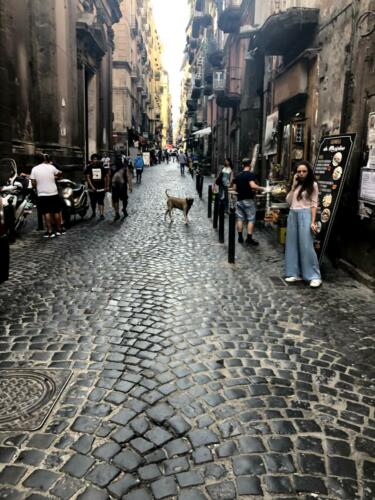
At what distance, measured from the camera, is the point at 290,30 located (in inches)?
427

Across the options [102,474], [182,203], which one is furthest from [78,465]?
[182,203]

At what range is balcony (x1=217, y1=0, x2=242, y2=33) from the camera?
23406 millimetres

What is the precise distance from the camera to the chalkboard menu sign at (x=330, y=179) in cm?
745

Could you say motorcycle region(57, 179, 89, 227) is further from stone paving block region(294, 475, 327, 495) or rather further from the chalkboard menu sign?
stone paving block region(294, 475, 327, 495)

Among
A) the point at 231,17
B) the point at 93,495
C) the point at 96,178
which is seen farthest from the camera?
the point at 231,17

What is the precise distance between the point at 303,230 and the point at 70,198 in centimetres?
719

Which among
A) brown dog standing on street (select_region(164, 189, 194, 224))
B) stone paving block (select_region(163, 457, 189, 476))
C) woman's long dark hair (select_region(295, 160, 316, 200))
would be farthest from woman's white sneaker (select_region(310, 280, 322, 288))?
brown dog standing on street (select_region(164, 189, 194, 224))

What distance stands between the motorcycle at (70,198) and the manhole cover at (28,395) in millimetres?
8413

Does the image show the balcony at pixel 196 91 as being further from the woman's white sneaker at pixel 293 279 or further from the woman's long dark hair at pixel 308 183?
the woman's white sneaker at pixel 293 279

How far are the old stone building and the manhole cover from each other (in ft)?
34.9

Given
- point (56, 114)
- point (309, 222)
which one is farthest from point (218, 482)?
point (56, 114)

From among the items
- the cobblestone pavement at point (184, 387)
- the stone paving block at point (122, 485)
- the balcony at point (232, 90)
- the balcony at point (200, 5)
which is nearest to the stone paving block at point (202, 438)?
the cobblestone pavement at point (184, 387)

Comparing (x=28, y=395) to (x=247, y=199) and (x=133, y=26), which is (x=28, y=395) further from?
(x=133, y=26)

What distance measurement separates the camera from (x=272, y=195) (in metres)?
11.5
